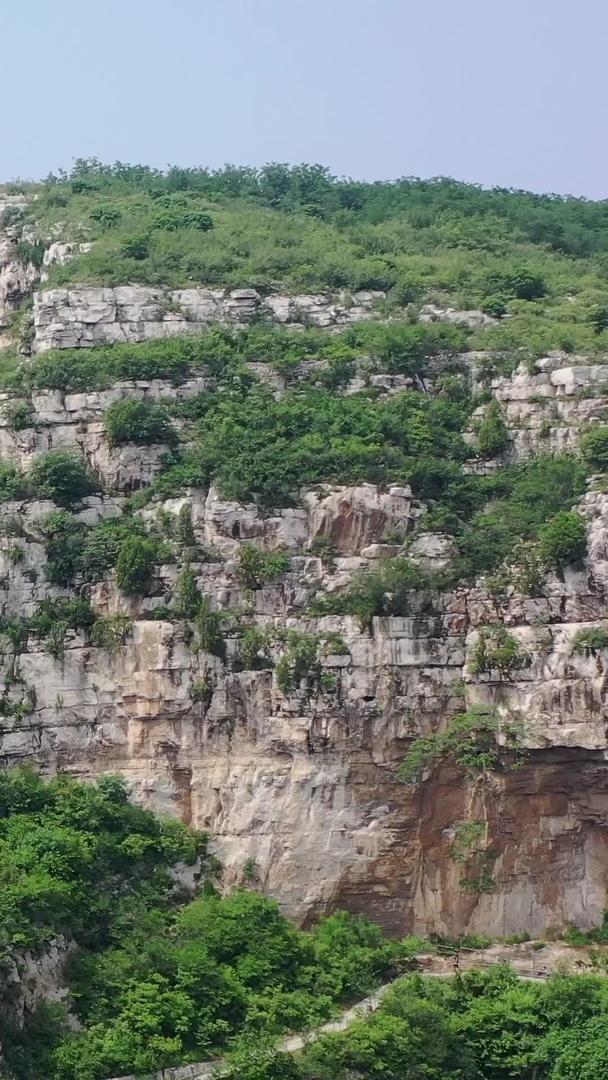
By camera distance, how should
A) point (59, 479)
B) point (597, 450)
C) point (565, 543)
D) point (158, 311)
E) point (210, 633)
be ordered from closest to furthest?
point (565, 543) < point (210, 633) < point (597, 450) < point (59, 479) < point (158, 311)

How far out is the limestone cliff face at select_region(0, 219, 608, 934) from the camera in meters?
30.4

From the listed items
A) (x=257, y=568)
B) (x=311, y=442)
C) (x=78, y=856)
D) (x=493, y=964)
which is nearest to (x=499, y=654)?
(x=257, y=568)

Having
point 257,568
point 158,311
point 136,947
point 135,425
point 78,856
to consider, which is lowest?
point 136,947

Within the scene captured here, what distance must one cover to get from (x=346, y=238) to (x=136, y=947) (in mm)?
17841

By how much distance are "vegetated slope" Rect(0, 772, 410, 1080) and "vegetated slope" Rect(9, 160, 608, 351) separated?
1120 cm

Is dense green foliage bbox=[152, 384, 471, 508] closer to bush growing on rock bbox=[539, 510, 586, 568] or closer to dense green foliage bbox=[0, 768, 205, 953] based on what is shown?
bush growing on rock bbox=[539, 510, 586, 568]

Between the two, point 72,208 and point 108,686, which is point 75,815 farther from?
point 72,208

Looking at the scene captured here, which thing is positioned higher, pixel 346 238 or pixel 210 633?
pixel 346 238

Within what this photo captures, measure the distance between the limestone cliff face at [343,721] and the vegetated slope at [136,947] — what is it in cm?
85

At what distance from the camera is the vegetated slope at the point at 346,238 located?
37438 millimetres

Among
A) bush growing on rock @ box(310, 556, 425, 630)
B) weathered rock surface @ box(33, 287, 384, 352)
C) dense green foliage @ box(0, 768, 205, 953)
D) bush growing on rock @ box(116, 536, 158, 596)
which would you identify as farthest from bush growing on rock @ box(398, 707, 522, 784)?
weathered rock surface @ box(33, 287, 384, 352)

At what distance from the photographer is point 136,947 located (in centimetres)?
2825

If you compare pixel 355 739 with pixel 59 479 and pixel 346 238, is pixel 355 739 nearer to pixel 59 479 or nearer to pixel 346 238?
pixel 59 479

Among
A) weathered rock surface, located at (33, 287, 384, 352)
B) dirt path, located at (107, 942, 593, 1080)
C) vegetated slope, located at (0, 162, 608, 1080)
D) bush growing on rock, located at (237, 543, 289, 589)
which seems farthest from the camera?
weathered rock surface, located at (33, 287, 384, 352)
